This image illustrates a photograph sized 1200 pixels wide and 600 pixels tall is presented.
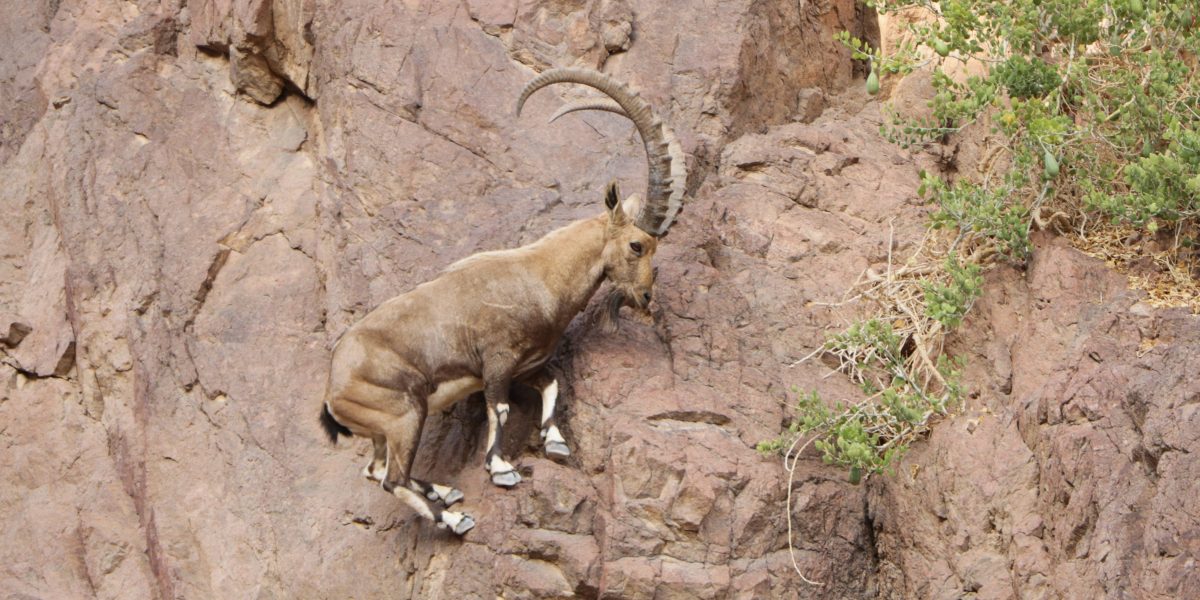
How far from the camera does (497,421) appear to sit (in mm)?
9656

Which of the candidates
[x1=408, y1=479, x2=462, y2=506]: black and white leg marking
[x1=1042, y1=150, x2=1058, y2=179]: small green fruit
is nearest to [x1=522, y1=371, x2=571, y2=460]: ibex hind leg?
[x1=408, y1=479, x2=462, y2=506]: black and white leg marking

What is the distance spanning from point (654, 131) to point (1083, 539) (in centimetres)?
345

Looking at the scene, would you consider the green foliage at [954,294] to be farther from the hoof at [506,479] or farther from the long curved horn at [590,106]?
the hoof at [506,479]

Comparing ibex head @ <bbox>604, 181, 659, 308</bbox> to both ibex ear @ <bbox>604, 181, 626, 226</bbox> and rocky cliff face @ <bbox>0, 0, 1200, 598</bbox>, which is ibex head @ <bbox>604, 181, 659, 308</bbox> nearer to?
ibex ear @ <bbox>604, 181, 626, 226</bbox>

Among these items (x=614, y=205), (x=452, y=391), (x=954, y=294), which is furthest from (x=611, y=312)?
(x=954, y=294)

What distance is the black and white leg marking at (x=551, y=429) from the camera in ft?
31.6

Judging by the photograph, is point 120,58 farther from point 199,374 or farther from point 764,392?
point 764,392

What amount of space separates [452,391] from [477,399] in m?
0.50

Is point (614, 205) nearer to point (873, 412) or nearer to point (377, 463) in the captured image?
point (873, 412)

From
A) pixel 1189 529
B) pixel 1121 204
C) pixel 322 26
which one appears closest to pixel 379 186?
pixel 322 26

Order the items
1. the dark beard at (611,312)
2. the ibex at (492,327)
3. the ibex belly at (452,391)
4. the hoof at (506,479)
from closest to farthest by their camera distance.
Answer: the hoof at (506,479)
the ibex at (492,327)
the ibex belly at (452,391)
the dark beard at (611,312)

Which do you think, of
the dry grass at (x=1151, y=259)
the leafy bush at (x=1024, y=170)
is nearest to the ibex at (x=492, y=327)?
the leafy bush at (x=1024, y=170)

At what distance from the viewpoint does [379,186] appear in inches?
438

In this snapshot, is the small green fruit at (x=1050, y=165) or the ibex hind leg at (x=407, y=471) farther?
the small green fruit at (x=1050, y=165)
